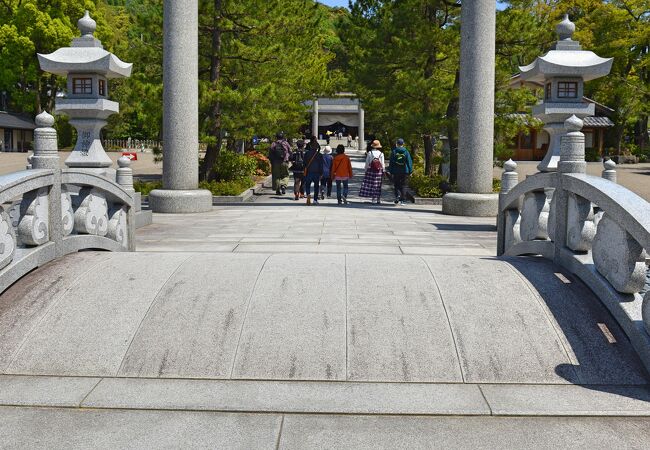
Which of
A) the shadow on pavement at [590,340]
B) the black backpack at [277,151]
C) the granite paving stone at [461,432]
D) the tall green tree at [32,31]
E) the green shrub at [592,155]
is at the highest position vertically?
the tall green tree at [32,31]

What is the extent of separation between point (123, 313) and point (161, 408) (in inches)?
55.4

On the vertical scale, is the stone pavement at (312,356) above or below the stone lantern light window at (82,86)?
below

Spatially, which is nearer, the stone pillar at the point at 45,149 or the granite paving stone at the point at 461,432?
the granite paving stone at the point at 461,432

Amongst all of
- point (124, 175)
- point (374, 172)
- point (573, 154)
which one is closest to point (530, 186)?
point (573, 154)

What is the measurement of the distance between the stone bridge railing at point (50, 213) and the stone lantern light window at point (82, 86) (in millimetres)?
5753

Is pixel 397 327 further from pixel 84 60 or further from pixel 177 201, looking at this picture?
pixel 177 201

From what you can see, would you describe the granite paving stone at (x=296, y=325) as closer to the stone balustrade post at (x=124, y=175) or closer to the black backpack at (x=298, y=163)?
the stone balustrade post at (x=124, y=175)

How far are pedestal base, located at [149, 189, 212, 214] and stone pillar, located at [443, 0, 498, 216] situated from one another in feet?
19.4

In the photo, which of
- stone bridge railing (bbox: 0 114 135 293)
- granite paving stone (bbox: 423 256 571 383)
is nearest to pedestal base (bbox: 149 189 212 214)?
stone bridge railing (bbox: 0 114 135 293)

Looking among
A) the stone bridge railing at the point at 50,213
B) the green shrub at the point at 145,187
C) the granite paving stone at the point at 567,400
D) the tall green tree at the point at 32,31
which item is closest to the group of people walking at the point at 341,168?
the green shrub at the point at 145,187

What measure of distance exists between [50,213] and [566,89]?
9.71 metres

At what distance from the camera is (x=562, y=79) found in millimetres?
12617

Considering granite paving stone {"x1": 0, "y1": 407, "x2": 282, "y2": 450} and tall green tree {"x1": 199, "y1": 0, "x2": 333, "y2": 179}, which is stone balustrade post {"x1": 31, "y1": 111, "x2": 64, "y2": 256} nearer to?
granite paving stone {"x1": 0, "y1": 407, "x2": 282, "y2": 450}

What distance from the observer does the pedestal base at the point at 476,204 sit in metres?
15.1
